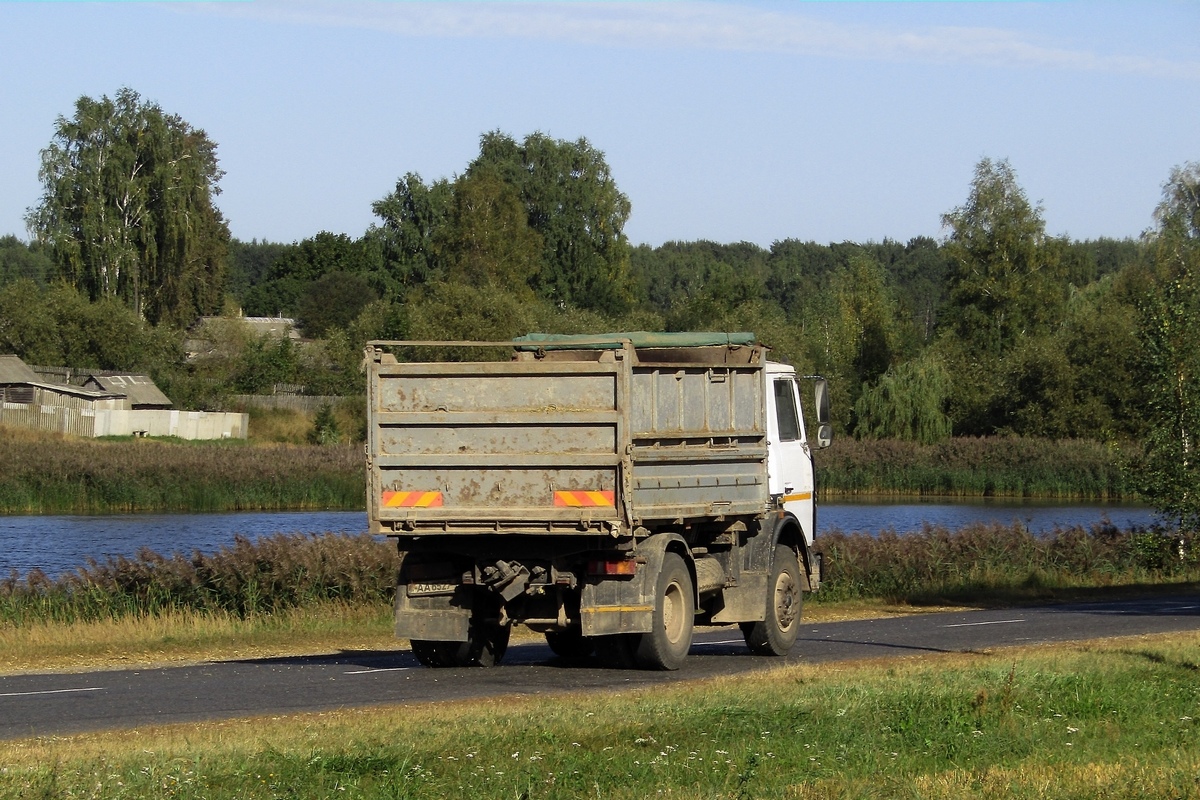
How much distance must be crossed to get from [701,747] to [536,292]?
9460 centimetres

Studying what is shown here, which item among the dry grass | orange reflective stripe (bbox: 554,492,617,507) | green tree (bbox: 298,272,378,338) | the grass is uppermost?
green tree (bbox: 298,272,378,338)

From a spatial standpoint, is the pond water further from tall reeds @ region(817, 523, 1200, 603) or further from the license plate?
the license plate

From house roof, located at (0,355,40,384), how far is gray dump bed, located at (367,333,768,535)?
62.1 meters

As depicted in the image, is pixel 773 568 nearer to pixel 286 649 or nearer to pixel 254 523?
pixel 286 649

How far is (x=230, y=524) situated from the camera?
44469 mm

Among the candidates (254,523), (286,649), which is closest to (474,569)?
(286,649)

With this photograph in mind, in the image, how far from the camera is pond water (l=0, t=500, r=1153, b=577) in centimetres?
3538

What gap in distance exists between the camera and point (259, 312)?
142875mm

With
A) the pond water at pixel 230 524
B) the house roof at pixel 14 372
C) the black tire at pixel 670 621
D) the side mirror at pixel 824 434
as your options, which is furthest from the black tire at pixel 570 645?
the house roof at pixel 14 372

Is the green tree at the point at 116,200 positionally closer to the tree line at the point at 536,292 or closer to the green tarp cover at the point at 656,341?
the tree line at the point at 536,292

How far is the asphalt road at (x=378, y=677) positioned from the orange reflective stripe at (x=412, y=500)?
5.53 feet

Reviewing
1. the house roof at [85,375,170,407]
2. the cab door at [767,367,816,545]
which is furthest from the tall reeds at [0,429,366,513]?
the cab door at [767,367,816,545]

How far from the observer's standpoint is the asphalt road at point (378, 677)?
40.7ft

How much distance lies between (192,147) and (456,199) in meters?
17.7
